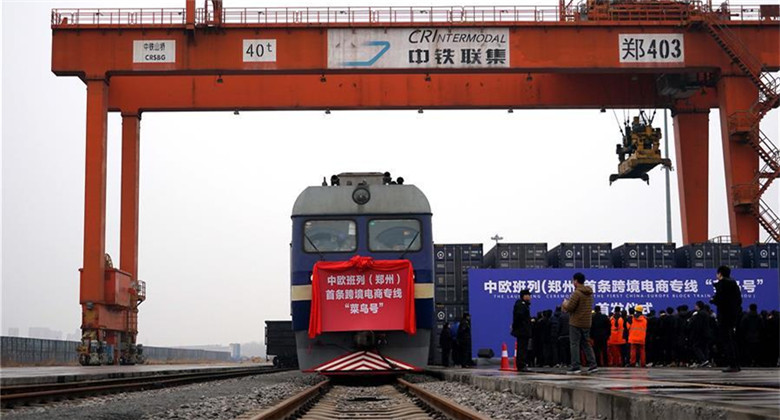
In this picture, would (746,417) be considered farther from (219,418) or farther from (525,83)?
(525,83)

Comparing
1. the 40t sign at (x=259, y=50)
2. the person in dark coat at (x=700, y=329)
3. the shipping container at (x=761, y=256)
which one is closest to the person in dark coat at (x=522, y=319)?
the person in dark coat at (x=700, y=329)

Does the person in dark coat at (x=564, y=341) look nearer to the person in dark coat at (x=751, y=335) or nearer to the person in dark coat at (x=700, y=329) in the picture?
the person in dark coat at (x=700, y=329)

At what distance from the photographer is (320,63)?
2609cm

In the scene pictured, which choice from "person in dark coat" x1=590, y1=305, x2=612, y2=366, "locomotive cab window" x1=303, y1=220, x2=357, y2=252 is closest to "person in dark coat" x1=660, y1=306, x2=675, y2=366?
"person in dark coat" x1=590, y1=305, x2=612, y2=366

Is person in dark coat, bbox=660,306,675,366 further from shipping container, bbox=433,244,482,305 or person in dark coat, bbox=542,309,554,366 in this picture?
shipping container, bbox=433,244,482,305

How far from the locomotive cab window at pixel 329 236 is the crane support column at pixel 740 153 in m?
15.8

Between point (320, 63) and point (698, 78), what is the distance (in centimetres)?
1157

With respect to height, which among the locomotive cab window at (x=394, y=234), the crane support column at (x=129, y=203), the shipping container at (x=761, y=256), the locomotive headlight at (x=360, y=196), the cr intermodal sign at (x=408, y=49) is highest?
the cr intermodal sign at (x=408, y=49)

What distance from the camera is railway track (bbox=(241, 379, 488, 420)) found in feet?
27.3

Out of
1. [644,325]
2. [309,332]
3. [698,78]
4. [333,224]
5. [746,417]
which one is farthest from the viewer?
[698,78]

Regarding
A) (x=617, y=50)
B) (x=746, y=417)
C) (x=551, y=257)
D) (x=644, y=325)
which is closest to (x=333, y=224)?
(x=644, y=325)

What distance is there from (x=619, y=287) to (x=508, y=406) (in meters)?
17.3

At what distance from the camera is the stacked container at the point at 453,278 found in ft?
88.6

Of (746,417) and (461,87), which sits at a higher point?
(461,87)
